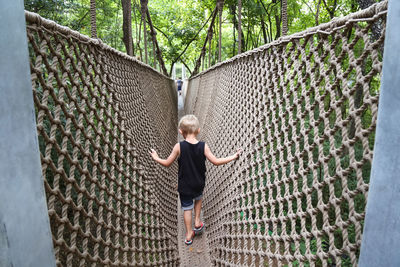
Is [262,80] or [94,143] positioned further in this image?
[262,80]

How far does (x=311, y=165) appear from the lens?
0.95 m

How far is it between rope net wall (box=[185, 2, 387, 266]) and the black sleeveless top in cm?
17

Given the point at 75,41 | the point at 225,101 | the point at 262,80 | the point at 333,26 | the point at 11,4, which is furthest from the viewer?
the point at 225,101

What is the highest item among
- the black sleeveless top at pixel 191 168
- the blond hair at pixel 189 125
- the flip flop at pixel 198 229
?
the blond hair at pixel 189 125

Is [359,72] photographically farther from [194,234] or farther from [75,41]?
[194,234]

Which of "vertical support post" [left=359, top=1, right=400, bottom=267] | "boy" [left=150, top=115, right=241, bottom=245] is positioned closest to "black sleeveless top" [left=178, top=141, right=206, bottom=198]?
"boy" [left=150, top=115, right=241, bottom=245]

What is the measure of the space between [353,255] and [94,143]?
3.03 ft

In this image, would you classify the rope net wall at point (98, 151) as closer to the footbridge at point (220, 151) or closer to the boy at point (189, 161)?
the footbridge at point (220, 151)

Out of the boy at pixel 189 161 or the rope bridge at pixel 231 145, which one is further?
the boy at pixel 189 161

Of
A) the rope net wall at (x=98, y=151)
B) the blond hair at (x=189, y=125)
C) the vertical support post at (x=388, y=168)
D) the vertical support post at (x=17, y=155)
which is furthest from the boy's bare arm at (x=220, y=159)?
the vertical support post at (x=17, y=155)

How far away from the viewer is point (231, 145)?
6.54 feet

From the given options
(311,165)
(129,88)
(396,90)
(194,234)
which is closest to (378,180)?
(396,90)

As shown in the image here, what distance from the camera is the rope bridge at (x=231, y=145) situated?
0.80 metres

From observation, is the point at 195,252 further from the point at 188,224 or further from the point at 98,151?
the point at 98,151
